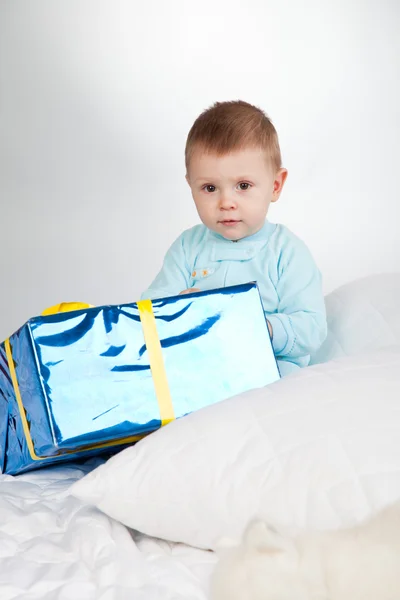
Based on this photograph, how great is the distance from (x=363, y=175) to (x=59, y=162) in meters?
1.16

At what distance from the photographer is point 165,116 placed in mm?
3178

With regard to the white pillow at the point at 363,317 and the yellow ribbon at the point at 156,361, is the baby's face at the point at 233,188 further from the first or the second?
the yellow ribbon at the point at 156,361

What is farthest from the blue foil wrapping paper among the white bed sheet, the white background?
the white background

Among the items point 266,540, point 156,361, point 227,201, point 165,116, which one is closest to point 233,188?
point 227,201

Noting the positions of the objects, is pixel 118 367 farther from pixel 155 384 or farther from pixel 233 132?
pixel 233 132

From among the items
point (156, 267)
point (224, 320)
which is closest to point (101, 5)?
point (156, 267)

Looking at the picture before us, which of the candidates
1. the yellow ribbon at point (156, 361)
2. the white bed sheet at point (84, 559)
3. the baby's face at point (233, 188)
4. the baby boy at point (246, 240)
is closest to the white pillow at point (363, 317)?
the baby boy at point (246, 240)

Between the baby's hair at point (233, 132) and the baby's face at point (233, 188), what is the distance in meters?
0.02

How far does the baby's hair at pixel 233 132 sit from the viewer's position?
1.83m

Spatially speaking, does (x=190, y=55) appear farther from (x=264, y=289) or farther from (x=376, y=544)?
(x=376, y=544)

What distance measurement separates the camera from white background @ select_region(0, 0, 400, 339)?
3.07 m

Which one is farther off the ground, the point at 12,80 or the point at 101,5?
the point at 101,5

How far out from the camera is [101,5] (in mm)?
3252

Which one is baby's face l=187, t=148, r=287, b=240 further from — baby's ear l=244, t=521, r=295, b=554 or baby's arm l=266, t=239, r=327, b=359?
baby's ear l=244, t=521, r=295, b=554
